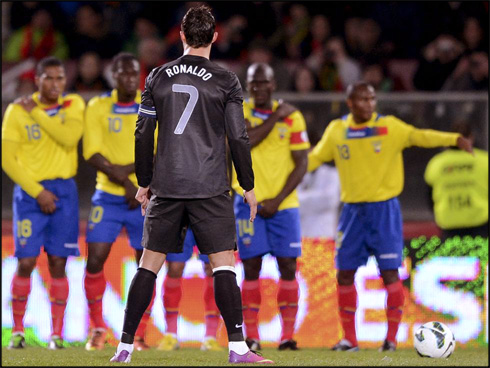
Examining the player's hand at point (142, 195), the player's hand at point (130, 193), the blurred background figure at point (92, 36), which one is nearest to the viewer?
the player's hand at point (142, 195)

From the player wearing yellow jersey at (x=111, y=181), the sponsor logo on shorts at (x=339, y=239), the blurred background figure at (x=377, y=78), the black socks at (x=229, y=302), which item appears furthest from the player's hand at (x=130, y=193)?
the blurred background figure at (x=377, y=78)

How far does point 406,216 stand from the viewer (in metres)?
9.55

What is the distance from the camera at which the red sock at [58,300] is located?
8.11 m

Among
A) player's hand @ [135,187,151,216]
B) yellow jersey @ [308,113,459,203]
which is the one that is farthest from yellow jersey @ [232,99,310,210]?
player's hand @ [135,187,151,216]

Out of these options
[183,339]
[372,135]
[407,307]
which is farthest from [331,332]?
[372,135]

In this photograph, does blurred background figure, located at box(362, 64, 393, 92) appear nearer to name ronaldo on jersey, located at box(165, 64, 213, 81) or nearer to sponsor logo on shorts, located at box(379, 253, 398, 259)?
sponsor logo on shorts, located at box(379, 253, 398, 259)

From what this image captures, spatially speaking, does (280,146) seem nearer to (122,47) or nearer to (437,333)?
(437,333)

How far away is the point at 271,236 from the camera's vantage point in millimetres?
8023

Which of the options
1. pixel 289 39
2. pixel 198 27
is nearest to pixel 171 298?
pixel 198 27

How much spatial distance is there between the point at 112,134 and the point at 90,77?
365 centimetres

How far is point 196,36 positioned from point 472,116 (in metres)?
4.64

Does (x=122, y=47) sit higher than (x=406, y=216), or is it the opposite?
(x=122, y=47)

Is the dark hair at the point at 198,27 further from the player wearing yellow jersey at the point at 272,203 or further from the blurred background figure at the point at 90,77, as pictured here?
the blurred background figure at the point at 90,77

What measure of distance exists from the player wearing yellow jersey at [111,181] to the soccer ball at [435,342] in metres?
2.39
